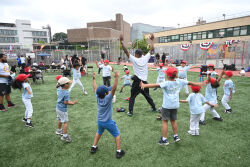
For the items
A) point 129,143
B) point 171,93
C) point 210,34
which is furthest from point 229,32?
point 129,143

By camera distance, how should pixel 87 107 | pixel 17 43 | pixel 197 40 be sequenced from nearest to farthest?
pixel 87 107 → pixel 197 40 → pixel 17 43

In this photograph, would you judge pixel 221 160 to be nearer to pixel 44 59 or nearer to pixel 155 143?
pixel 155 143

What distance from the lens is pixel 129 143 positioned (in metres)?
3.71

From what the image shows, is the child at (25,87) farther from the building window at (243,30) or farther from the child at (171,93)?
the building window at (243,30)

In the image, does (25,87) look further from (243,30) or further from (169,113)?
(243,30)

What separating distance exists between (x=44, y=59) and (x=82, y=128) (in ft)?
85.2

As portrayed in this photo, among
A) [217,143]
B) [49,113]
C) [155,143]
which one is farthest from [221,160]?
[49,113]

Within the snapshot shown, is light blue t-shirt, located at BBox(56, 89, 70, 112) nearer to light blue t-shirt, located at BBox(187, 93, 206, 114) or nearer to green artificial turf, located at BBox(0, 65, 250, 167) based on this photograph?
green artificial turf, located at BBox(0, 65, 250, 167)

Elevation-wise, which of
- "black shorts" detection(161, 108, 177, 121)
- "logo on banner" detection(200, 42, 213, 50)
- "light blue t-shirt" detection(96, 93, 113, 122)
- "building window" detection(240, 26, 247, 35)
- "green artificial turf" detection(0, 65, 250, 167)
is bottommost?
"green artificial turf" detection(0, 65, 250, 167)

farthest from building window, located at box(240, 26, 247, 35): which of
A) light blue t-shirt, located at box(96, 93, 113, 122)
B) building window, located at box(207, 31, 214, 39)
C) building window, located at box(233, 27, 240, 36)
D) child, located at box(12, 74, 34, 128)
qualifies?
child, located at box(12, 74, 34, 128)

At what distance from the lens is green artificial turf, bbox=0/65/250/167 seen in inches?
123

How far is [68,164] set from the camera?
3.06 meters

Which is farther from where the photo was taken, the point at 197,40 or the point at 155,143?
the point at 197,40

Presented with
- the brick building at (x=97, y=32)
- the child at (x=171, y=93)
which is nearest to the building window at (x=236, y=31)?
the child at (x=171, y=93)
